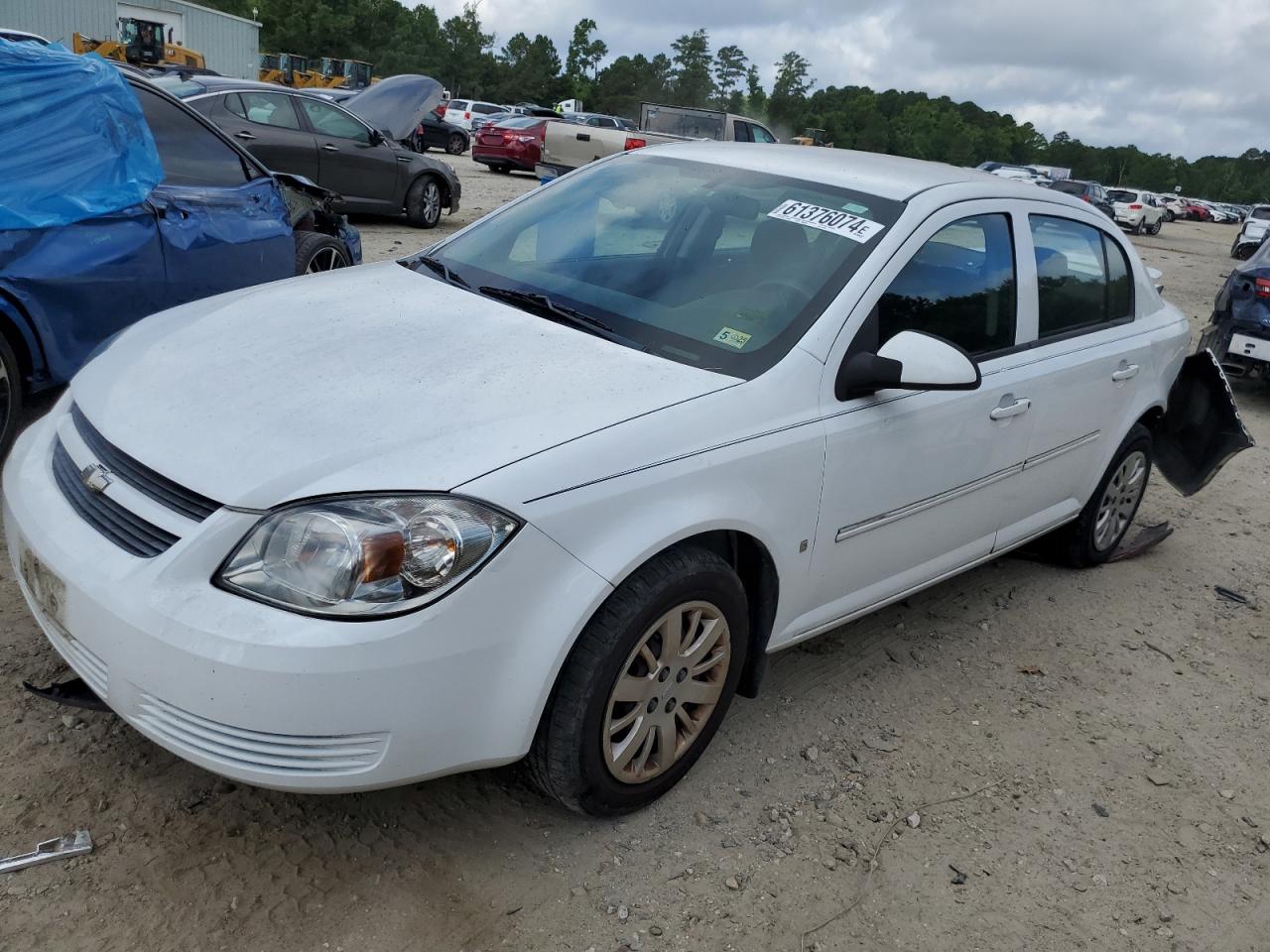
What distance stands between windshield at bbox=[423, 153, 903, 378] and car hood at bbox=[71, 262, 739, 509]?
0.19 m

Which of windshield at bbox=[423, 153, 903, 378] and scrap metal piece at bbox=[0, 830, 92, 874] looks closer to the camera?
scrap metal piece at bbox=[0, 830, 92, 874]

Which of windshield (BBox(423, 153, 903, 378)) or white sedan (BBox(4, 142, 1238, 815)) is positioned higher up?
windshield (BBox(423, 153, 903, 378))

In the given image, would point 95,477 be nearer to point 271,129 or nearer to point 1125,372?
point 1125,372

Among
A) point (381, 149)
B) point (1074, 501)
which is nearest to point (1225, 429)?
point (1074, 501)

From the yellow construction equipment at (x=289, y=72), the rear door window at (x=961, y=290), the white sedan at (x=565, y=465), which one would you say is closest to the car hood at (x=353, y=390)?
the white sedan at (x=565, y=465)

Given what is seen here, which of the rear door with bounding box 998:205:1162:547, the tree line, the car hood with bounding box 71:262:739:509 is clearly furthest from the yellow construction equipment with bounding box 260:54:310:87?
the car hood with bounding box 71:262:739:509

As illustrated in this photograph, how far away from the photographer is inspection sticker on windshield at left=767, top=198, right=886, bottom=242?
326cm

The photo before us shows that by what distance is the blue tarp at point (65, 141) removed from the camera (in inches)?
169

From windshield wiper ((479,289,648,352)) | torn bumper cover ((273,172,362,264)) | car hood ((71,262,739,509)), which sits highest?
windshield wiper ((479,289,648,352))

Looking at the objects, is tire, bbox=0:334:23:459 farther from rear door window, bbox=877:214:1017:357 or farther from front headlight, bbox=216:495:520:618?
rear door window, bbox=877:214:1017:357

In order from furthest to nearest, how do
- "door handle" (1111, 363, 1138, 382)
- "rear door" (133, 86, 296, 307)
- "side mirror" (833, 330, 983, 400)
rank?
"rear door" (133, 86, 296, 307)
"door handle" (1111, 363, 1138, 382)
"side mirror" (833, 330, 983, 400)

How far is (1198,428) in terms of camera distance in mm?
5242

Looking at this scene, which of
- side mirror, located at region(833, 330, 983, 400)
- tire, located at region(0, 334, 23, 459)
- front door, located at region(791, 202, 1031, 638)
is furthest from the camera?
tire, located at region(0, 334, 23, 459)

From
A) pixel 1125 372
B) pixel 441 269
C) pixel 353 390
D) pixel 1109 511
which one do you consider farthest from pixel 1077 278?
pixel 353 390
